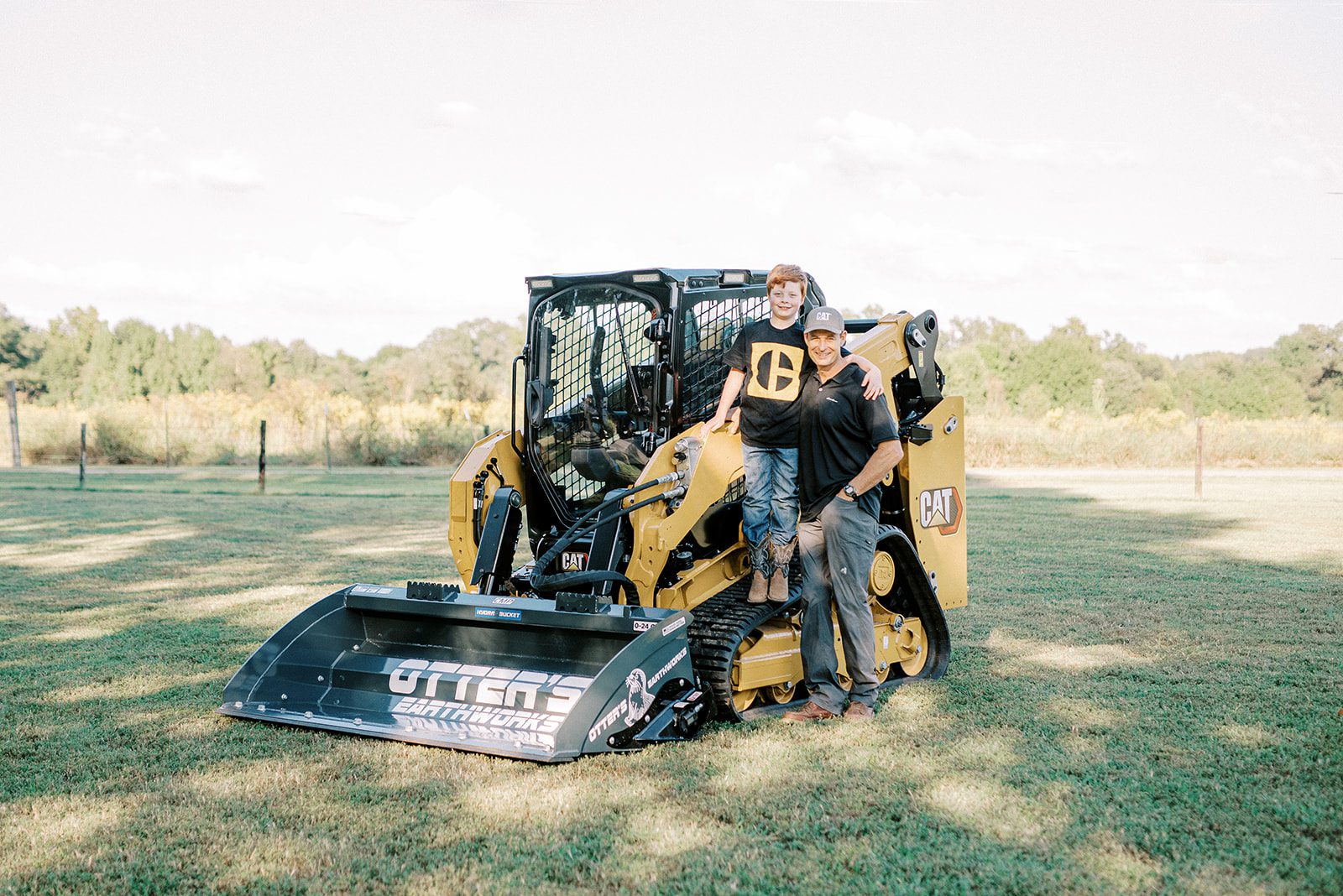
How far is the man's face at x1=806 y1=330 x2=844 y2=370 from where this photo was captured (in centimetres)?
541

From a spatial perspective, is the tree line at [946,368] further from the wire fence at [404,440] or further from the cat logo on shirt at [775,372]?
the cat logo on shirt at [775,372]

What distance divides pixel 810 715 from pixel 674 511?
120 cm

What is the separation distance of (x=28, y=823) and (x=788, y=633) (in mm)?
3435

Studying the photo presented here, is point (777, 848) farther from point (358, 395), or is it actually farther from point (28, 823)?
point (358, 395)

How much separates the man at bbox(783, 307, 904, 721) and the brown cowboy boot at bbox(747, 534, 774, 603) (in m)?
0.18

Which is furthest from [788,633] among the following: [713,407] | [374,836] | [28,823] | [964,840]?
[28,823]

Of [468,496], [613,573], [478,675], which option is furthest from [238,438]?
[613,573]

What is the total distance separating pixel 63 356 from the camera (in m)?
60.2

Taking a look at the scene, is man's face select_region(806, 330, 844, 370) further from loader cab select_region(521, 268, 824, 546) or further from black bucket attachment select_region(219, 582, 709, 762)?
black bucket attachment select_region(219, 582, 709, 762)

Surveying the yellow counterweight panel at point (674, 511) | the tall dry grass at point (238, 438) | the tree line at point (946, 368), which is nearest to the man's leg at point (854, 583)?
the yellow counterweight panel at point (674, 511)

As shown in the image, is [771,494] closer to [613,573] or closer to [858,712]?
[613,573]

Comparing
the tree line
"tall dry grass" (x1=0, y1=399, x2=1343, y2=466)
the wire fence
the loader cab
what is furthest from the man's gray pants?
the tree line

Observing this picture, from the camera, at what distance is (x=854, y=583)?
218 inches

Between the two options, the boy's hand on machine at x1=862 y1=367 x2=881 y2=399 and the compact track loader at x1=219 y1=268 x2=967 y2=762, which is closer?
the compact track loader at x1=219 y1=268 x2=967 y2=762
